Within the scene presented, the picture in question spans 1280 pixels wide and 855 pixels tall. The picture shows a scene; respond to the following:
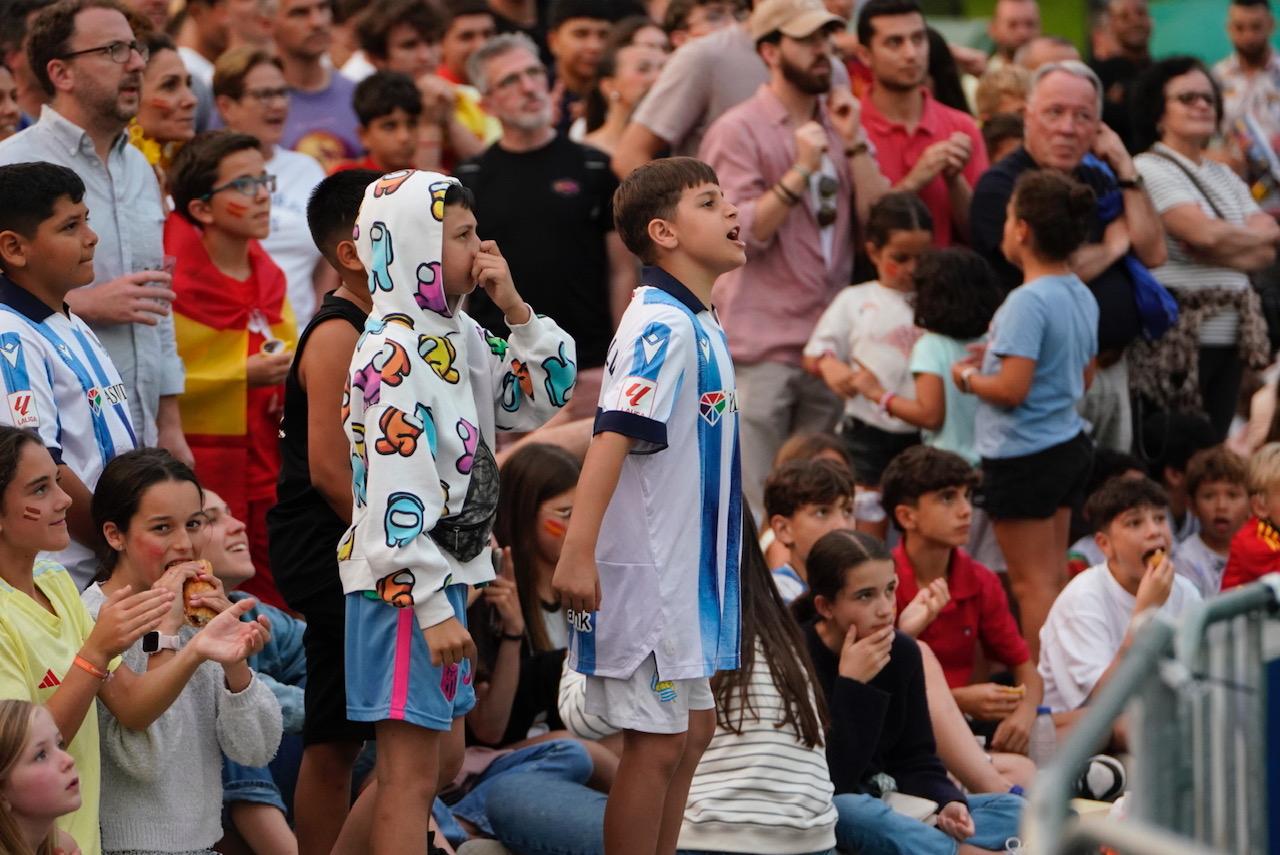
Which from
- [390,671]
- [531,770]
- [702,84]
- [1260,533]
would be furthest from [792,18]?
[390,671]

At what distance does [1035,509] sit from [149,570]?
3.65 metres

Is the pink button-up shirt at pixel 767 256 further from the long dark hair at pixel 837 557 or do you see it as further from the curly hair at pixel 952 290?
the long dark hair at pixel 837 557

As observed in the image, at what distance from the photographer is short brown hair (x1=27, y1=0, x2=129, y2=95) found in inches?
218

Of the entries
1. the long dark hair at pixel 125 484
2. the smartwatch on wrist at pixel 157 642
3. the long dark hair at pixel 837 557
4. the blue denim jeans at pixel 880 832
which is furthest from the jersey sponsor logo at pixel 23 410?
the blue denim jeans at pixel 880 832

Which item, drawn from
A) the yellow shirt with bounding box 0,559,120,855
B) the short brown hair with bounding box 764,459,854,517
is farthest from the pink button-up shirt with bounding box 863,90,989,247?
the yellow shirt with bounding box 0,559,120,855

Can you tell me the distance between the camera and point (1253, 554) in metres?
6.90

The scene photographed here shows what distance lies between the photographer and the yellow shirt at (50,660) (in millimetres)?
4047

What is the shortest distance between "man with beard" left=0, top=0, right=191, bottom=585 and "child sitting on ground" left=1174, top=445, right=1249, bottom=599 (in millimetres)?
4056

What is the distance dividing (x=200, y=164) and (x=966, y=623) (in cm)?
302

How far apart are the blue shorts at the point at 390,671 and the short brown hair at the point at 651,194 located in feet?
3.25

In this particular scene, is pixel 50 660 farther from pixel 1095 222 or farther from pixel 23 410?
pixel 1095 222

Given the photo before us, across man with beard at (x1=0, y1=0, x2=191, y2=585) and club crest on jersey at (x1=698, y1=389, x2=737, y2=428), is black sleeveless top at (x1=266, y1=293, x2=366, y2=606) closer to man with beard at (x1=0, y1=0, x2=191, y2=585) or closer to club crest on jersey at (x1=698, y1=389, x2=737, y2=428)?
club crest on jersey at (x1=698, y1=389, x2=737, y2=428)

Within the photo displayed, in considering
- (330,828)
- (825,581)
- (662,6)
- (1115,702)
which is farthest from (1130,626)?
(662,6)

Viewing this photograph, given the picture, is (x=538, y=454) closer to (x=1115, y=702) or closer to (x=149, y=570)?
(x=149, y=570)
